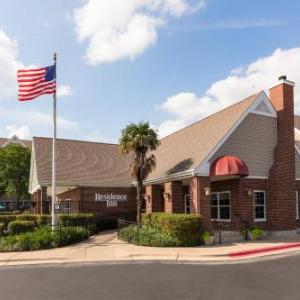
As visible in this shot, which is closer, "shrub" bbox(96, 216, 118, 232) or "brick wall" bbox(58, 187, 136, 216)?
"shrub" bbox(96, 216, 118, 232)

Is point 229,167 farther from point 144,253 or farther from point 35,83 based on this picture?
point 35,83

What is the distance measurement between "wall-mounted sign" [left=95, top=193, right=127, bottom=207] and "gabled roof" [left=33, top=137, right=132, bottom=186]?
0.75 meters

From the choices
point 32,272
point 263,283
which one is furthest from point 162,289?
point 32,272

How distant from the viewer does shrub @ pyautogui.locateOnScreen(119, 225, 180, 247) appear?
18703mm

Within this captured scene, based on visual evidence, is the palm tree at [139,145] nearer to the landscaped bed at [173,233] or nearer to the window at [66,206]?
the landscaped bed at [173,233]

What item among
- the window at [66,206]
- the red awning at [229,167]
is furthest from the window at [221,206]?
the window at [66,206]

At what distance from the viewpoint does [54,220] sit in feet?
70.4

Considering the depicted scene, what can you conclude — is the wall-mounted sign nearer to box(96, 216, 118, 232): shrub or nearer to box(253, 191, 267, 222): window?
box(96, 216, 118, 232): shrub

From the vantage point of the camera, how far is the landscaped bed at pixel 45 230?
18562 millimetres

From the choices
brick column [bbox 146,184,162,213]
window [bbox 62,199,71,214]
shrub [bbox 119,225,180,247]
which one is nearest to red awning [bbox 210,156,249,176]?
shrub [bbox 119,225,180,247]

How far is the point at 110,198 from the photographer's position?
28672 mm

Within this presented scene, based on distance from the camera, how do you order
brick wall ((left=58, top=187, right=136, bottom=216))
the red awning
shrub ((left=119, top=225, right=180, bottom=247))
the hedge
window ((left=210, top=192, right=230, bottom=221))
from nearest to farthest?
shrub ((left=119, top=225, right=180, bottom=247)), the red awning, window ((left=210, top=192, right=230, bottom=221)), the hedge, brick wall ((left=58, top=187, right=136, bottom=216))

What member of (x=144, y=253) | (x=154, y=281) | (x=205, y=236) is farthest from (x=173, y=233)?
(x=154, y=281)

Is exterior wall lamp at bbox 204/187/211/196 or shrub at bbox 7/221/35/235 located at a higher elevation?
exterior wall lamp at bbox 204/187/211/196
